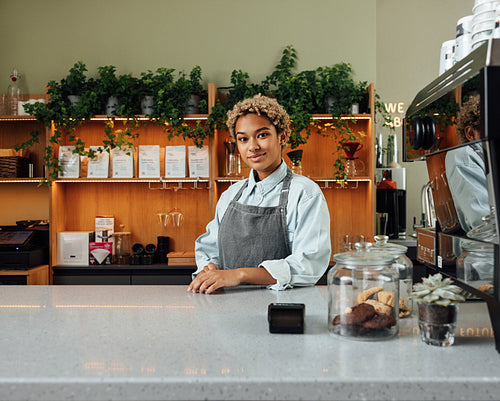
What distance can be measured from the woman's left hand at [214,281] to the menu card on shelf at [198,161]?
226 centimetres

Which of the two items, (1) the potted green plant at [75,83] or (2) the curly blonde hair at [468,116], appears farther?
(1) the potted green plant at [75,83]

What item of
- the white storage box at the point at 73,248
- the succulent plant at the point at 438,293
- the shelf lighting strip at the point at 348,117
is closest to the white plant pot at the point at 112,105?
the white storage box at the point at 73,248

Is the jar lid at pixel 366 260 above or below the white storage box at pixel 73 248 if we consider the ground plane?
above

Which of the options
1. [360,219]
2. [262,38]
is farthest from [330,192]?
[262,38]

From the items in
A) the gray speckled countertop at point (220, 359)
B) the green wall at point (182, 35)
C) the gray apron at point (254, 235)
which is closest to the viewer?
the gray speckled countertop at point (220, 359)

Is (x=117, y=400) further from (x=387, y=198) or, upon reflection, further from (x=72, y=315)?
(x=387, y=198)

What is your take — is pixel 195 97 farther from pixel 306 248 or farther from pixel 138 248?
pixel 306 248

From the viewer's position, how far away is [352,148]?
365 cm

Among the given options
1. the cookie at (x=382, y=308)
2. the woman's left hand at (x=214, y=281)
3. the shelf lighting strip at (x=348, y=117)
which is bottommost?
the woman's left hand at (x=214, y=281)

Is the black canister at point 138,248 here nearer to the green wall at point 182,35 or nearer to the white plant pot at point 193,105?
the green wall at point 182,35

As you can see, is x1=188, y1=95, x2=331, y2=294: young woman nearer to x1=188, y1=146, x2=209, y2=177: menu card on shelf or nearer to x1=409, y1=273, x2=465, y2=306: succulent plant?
x1=409, y1=273, x2=465, y2=306: succulent plant

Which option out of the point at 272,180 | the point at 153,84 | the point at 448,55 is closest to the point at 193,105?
the point at 153,84

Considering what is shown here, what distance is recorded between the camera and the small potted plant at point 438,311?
0.92 metres

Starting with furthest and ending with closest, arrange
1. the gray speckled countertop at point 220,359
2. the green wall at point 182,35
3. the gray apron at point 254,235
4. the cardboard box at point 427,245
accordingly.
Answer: the green wall at point 182,35 → the gray apron at point 254,235 → the cardboard box at point 427,245 → the gray speckled countertop at point 220,359
